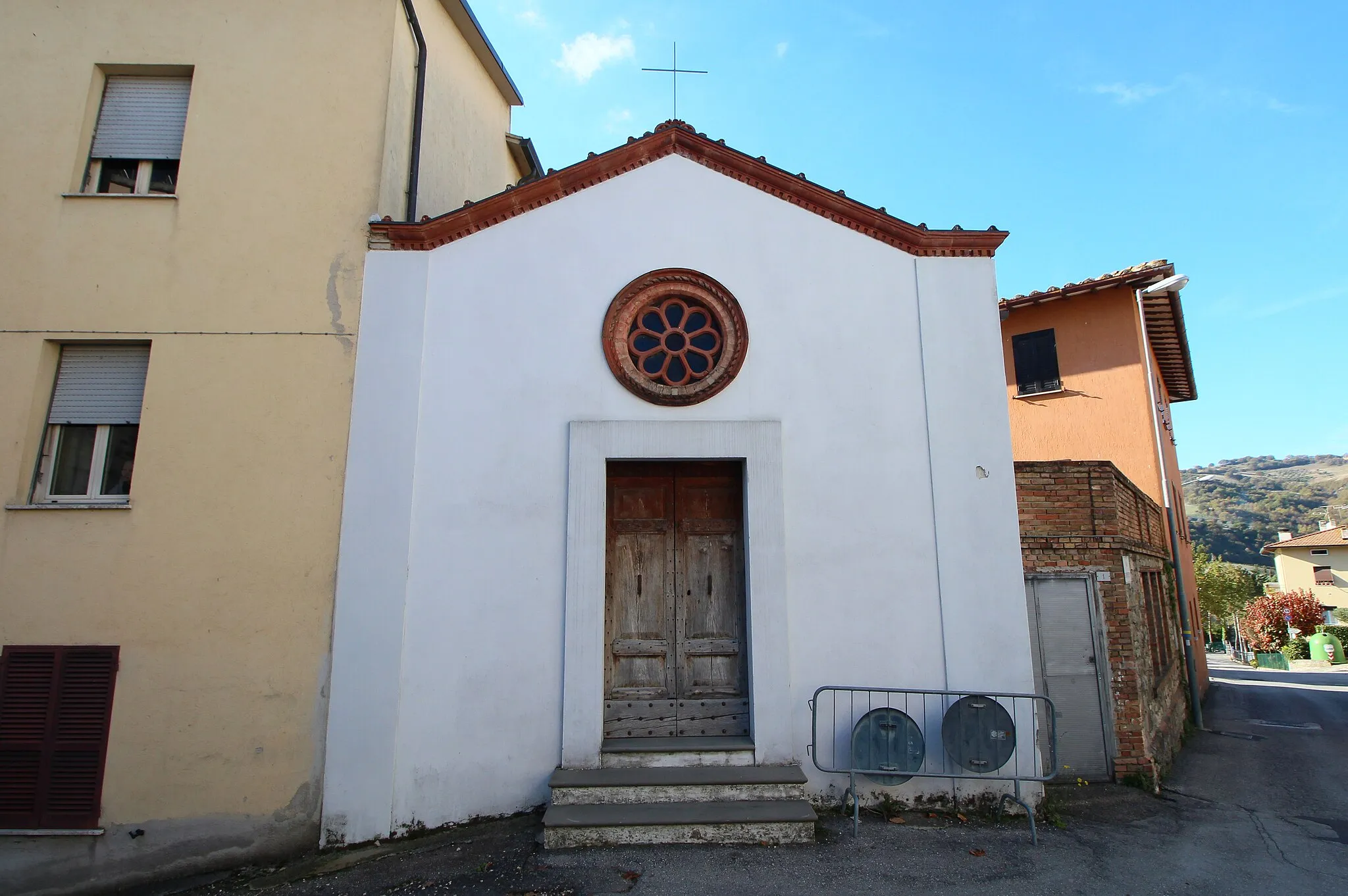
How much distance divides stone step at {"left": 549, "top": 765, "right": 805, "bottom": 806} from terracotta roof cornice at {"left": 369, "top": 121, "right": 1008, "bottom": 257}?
5.05 meters

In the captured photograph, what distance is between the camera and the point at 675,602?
22.2 feet

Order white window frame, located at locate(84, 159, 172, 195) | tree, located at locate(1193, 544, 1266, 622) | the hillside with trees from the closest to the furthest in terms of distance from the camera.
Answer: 1. white window frame, located at locate(84, 159, 172, 195)
2. tree, located at locate(1193, 544, 1266, 622)
3. the hillside with trees

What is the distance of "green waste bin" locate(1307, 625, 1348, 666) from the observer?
29.9m

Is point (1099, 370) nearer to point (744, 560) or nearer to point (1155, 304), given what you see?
point (1155, 304)

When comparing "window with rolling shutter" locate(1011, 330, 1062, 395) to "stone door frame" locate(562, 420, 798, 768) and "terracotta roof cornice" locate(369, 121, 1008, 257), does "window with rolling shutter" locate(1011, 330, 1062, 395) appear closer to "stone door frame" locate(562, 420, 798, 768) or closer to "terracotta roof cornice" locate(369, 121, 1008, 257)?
"terracotta roof cornice" locate(369, 121, 1008, 257)

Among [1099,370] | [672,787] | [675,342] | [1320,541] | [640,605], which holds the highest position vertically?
[1099,370]

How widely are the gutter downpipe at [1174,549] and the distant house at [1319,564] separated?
3641cm

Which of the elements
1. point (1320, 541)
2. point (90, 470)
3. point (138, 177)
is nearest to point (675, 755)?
point (90, 470)

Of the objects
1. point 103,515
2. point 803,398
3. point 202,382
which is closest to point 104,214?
point 202,382

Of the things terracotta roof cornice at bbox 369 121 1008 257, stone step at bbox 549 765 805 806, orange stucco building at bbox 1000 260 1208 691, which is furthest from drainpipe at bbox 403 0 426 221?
orange stucco building at bbox 1000 260 1208 691

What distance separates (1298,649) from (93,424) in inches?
1668

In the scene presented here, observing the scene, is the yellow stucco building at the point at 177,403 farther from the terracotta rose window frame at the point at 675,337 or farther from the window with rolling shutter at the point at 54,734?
the terracotta rose window frame at the point at 675,337

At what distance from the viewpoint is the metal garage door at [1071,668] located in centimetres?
775

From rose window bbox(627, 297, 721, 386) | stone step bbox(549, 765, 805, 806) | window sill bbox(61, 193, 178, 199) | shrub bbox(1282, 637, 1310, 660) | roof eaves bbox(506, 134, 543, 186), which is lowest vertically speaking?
shrub bbox(1282, 637, 1310, 660)
